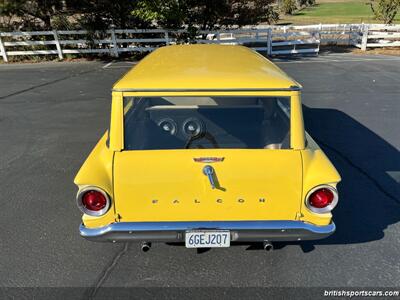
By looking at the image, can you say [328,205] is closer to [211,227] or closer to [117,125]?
[211,227]

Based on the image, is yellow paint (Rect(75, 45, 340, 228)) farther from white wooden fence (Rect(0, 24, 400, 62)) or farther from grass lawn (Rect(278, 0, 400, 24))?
grass lawn (Rect(278, 0, 400, 24))

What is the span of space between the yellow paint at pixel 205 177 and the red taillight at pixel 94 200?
8cm

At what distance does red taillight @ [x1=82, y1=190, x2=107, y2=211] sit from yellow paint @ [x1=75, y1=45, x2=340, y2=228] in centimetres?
8

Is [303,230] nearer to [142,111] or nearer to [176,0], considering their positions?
[142,111]

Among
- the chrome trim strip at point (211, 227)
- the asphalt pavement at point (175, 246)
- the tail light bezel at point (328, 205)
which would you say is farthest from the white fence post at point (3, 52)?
the tail light bezel at point (328, 205)

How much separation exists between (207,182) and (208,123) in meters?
0.63

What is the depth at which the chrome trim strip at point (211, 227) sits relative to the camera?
254 cm

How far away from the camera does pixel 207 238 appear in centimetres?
257

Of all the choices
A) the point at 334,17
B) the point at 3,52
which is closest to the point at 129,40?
the point at 3,52

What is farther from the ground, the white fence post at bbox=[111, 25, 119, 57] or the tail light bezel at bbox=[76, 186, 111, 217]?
the white fence post at bbox=[111, 25, 119, 57]

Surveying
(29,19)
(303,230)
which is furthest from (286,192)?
(29,19)

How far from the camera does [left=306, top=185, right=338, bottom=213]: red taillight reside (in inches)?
100.0

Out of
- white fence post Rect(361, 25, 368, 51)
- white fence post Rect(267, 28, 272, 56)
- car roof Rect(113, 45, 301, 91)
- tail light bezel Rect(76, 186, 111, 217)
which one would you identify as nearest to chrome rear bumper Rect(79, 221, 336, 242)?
tail light bezel Rect(76, 186, 111, 217)

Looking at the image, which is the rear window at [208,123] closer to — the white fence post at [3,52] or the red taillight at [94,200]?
the red taillight at [94,200]
